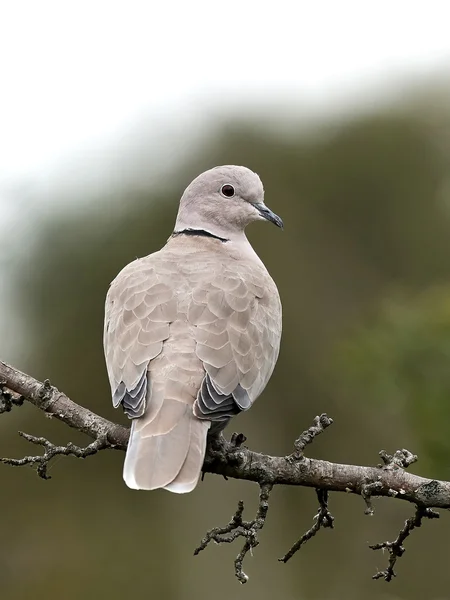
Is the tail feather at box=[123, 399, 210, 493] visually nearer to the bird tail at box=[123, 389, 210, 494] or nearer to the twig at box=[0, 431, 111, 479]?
the bird tail at box=[123, 389, 210, 494]

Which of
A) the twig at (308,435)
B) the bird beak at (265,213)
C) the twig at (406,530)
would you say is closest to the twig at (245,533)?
the twig at (308,435)

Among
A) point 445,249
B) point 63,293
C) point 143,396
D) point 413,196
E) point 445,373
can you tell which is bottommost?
point 143,396

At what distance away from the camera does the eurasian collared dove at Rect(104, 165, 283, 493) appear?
4508mm

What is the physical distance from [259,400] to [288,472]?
10699mm

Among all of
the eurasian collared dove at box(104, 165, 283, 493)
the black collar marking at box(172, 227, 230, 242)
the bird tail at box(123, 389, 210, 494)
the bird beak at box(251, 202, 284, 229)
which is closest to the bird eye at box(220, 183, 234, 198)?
the bird beak at box(251, 202, 284, 229)

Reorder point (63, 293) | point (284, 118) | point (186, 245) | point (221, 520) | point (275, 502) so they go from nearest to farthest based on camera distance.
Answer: point (186, 245) → point (221, 520) → point (275, 502) → point (63, 293) → point (284, 118)

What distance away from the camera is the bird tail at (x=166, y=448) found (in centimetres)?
441

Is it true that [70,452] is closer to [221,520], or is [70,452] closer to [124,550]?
[221,520]

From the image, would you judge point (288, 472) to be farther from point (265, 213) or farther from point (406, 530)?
point (265, 213)

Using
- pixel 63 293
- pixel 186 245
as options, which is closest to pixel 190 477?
pixel 186 245

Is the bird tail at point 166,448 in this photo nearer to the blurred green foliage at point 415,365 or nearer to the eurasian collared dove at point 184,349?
the eurasian collared dove at point 184,349

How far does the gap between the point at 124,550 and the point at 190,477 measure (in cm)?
1005

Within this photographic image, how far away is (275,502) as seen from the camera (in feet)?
45.9

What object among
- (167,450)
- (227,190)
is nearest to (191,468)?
(167,450)
